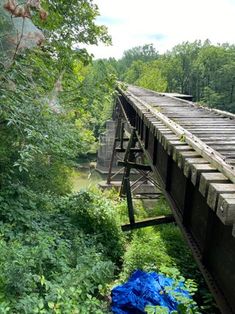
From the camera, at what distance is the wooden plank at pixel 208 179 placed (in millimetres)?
2197

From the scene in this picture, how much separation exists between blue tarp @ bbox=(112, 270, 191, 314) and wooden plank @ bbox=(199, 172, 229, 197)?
169 cm

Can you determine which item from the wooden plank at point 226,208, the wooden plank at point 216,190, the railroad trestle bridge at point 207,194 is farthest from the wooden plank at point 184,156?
the wooden plank at point 226,208

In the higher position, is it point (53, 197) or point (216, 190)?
point (216, 190)

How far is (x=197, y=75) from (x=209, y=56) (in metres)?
4.12

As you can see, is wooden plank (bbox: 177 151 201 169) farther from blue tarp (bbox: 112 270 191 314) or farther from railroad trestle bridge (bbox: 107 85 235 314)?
blue tarp (bbox: 112 270 191 314)

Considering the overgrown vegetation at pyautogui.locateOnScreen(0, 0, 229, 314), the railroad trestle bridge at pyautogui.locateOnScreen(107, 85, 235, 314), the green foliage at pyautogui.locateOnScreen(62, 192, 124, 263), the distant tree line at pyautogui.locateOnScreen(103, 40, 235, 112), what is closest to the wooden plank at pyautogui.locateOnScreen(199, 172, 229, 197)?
the railroad trestle bridge at pyautogui.locateOnScreen(107, 85, 235, 314)

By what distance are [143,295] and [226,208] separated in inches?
97.8

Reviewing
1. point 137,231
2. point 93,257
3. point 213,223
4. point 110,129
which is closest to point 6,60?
point 93,257

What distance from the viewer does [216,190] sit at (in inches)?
78.5

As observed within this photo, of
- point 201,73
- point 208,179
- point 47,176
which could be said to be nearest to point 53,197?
point 47,176

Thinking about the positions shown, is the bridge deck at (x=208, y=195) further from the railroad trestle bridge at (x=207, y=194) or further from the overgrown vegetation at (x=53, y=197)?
the overgrown vegetation at (x=53, y=197)

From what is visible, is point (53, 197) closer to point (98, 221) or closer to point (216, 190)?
point (98, 221)

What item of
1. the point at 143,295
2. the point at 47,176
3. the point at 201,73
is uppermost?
the point at 201,73

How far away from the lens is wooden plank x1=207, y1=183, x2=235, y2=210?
1.97m
